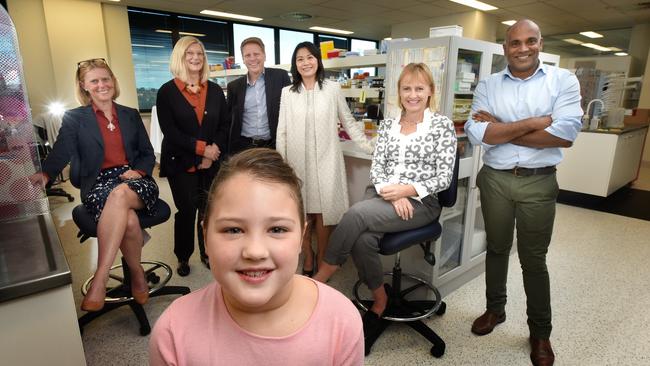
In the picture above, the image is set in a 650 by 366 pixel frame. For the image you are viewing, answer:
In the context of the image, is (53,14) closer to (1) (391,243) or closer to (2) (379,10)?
(2) (379,10)

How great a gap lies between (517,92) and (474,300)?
1253 millimetres

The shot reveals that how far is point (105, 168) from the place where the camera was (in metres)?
1.86

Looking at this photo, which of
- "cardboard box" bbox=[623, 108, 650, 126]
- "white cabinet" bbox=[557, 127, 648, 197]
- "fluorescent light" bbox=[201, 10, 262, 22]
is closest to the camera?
"white cabinet" bbox=[557, 127, 648, 197]

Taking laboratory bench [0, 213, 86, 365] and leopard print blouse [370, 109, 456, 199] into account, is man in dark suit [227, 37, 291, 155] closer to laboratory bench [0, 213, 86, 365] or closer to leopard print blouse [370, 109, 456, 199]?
leopard print blouse [370, 109, 456, 199]

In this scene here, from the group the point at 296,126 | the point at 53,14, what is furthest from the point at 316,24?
the point at 296,126

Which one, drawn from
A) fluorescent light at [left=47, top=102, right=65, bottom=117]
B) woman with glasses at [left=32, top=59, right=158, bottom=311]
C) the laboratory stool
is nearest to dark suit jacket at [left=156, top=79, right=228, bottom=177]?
woman with glasses at [left=32, top=59, right=158, bottom=311]

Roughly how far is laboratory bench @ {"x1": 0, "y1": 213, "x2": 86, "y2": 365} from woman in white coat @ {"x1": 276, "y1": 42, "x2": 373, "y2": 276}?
131cm

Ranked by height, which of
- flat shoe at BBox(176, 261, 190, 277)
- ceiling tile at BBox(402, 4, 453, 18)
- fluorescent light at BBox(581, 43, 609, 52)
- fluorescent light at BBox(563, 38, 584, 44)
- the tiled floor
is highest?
ceiling tile at BBox(402, 4, 453, 18)

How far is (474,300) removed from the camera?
2.21 metres

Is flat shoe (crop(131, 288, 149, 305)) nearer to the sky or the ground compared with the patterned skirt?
nearer to the ground

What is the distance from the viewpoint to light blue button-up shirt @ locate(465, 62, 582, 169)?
4.96 ft

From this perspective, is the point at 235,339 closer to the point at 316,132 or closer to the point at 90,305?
the point at 90,305

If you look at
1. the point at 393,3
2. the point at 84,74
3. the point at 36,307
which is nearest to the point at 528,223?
the point at 36,307

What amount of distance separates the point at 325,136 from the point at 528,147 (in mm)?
1071
